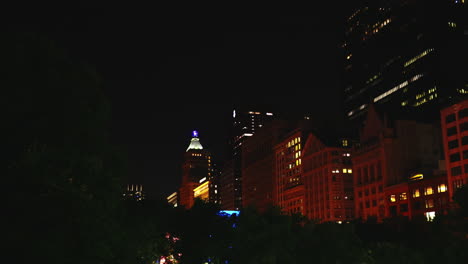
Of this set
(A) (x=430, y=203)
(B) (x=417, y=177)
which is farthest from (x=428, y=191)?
(B) (x=417, y=177)

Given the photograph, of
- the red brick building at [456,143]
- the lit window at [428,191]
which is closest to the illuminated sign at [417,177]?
the lit window at [428,191]

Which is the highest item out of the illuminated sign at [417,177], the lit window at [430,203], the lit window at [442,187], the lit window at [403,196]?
the illuminated sign at [417,177]

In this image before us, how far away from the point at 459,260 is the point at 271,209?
1900cm

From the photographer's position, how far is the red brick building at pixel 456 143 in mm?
135125

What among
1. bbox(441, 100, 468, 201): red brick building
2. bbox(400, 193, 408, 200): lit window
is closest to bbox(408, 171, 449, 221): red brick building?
bbox(400, 193, 408, 200): lit window

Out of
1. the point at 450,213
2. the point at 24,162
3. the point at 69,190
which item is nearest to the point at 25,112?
the point at 24,162

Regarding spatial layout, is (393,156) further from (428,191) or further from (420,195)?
(428,191)

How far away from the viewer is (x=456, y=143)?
453 ft

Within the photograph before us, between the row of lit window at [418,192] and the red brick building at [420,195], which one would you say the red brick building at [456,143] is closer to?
the row of lit window at [418,192]

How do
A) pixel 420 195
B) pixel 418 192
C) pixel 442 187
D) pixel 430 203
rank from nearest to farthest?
pixel 442 187 → pixel 430 203 → pixel 420 195 → pixel 418 192

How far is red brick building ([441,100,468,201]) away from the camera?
135 meters

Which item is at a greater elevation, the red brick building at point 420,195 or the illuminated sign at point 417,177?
the illuminated sign at point 417,177

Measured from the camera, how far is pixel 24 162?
2041 cm

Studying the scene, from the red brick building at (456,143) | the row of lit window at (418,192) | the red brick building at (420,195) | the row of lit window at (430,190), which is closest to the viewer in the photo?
the red brick building at (456,143)
